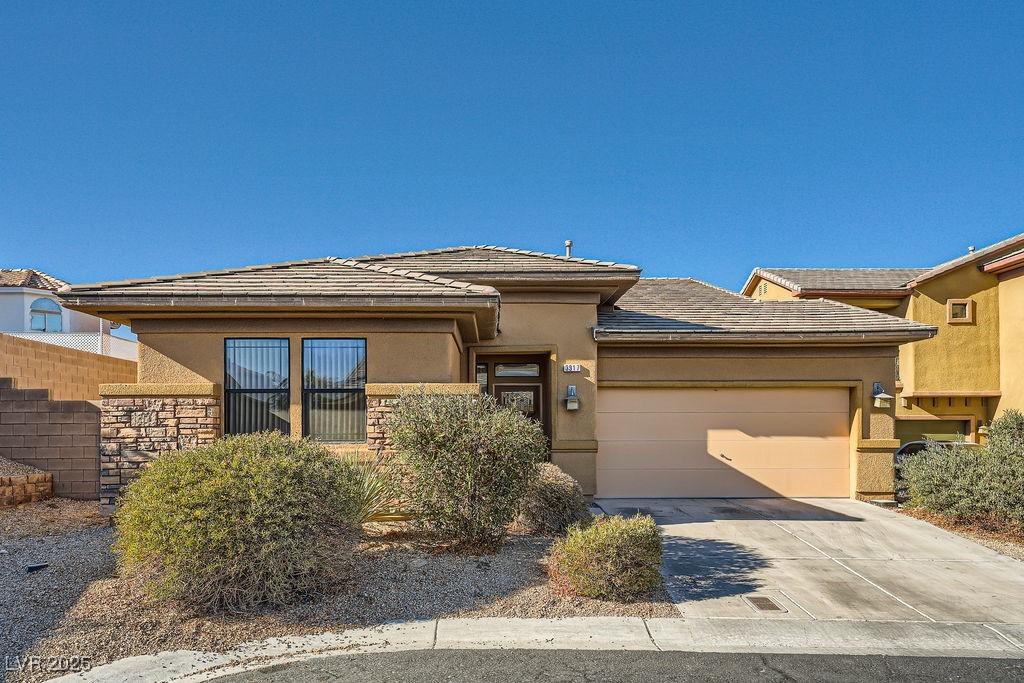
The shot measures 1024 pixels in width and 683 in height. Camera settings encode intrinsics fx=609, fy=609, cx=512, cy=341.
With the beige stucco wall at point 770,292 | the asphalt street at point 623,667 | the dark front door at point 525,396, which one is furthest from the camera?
the beige stucco wall at point 770,292

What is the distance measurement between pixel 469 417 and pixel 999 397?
634 inches

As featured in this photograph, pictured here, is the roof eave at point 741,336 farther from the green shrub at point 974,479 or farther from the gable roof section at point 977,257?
the gable roof section at point 977,257

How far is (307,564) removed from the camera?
18.4 ft

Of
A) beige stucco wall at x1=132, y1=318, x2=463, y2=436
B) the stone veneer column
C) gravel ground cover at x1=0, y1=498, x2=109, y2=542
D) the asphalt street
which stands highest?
beige stucco wall at x1=132, y1=318, x2=463, y2=436

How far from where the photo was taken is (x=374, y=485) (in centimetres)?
743

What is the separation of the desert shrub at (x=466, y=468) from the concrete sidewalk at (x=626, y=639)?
68.3 inches

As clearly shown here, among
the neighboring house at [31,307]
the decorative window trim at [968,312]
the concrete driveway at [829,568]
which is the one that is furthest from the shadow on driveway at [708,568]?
the neighboring house at [31,307]

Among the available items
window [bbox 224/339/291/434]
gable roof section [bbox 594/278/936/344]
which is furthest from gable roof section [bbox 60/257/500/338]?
gable roof section [bbox 594/278/936/344]

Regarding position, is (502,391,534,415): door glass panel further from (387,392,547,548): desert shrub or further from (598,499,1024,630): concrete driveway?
(387,392,547,548): desert shrub

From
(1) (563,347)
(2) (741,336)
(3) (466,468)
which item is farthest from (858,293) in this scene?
(3) (466,468)

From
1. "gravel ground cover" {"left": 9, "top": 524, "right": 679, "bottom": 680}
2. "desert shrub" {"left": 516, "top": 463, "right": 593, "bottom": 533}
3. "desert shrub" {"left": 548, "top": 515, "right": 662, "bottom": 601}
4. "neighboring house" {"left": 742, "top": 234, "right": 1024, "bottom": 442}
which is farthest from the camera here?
"neighboring house" {"left": 742, "top": 234, "right": 1024, "bottom": 442}

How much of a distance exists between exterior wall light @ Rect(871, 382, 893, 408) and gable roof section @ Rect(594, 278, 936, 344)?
88 cm

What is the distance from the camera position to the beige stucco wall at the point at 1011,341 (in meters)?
15.6

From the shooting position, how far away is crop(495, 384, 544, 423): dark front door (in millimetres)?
12273
